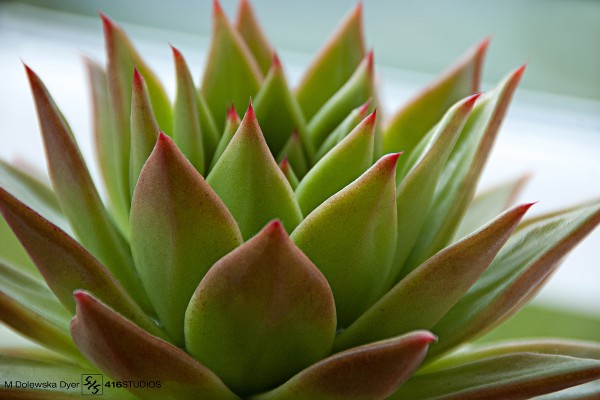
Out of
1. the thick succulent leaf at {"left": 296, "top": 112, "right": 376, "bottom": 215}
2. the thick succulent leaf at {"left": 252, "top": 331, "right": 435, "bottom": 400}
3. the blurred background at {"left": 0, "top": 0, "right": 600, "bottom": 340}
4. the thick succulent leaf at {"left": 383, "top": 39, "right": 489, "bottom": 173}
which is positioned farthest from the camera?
the blurred background at {"left": 0, "top": 0, "right": 600, "bottom": 340}

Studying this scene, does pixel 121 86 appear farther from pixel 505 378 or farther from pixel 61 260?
pixel 505 378

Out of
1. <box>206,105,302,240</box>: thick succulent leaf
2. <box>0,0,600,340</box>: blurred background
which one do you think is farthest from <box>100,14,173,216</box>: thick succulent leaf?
<box>0,0,600,340</box>: blurred background

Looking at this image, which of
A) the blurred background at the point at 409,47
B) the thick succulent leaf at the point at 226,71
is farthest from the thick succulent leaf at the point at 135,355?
the blurred background at the point at 409,47

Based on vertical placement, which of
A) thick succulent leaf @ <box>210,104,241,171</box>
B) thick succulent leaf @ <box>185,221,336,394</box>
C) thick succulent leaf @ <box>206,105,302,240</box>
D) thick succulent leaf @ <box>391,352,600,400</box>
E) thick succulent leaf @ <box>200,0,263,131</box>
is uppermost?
thick succulent leaf @ <box>200,0,263,131</box>

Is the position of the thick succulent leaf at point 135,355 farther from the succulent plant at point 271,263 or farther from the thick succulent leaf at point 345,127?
the thick succulent leaf at point 345,127

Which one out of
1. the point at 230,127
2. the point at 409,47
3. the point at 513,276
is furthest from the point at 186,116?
the point at 409,47

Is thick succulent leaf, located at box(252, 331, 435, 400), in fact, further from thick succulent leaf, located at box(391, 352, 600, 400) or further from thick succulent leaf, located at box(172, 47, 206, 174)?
thick succulent leaf, located at box(172, 47, 206, 174)
